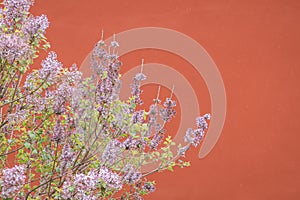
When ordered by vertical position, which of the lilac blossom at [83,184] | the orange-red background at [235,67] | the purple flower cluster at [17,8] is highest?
the orange-red background at [235,67]

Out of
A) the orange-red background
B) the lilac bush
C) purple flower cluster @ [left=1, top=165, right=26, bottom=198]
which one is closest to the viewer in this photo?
purple flower cluster @ [left=1, top=165, right=26, bottom=198]

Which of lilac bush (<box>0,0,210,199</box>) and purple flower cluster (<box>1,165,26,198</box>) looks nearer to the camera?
purple flower cluster (<box>1,165,26,198</box>)

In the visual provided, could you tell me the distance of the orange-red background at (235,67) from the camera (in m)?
4.78

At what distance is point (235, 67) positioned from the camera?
4816 mm

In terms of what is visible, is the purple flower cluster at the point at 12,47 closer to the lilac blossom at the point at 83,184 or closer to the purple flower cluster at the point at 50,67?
the purple flower cluster at the point at 50,67

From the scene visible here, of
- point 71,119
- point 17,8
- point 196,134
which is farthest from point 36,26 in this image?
point 196,134

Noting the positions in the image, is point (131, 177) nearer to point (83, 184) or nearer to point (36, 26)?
point (83, 184)

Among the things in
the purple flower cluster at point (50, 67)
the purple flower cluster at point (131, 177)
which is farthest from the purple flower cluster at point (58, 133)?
the purple flower cluster at point (131, 177)

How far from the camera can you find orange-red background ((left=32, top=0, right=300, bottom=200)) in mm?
4781

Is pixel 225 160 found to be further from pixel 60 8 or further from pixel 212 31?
pixel 60 8

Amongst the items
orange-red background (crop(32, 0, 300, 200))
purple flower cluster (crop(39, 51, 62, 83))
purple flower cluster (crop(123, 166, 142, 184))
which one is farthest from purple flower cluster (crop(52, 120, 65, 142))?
orange-red background (crop(32, 0, 300, 200))

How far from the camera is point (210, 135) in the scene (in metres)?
4.73

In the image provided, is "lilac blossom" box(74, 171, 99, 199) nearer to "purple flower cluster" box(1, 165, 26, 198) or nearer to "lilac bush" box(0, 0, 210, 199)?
"lilac bush" box(0, 0, 210, 199)

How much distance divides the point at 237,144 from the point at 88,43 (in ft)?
4.80
